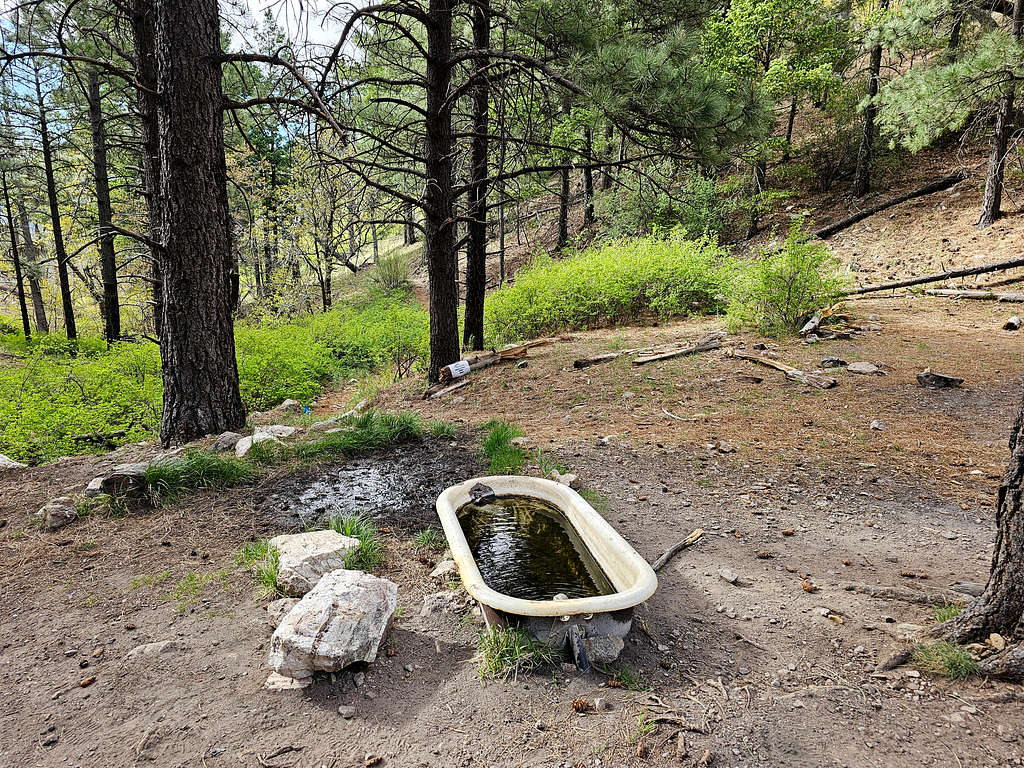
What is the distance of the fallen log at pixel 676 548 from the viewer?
2.69 m

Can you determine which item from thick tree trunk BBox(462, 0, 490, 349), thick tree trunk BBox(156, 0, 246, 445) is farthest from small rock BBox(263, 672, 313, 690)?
thick tree trunk BBox(462, 0, 490, 349)

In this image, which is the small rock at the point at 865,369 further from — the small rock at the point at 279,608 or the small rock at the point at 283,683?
the small rock at the point at 283,683

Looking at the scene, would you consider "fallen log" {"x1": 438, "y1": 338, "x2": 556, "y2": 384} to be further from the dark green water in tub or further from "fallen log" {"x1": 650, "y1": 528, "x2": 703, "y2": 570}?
"fallen log" {"x1": 650, "y1": 528, "x2": 703, "y2": 570}

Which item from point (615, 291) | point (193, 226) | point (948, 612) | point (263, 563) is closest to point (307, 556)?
point (263, 563)

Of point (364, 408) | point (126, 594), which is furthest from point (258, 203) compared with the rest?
point (126, 594)

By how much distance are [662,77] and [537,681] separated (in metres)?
4.17

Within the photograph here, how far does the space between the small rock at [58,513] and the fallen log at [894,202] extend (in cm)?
1475

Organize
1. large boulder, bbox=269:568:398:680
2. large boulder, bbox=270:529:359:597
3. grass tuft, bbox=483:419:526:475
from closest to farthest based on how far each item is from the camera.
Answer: large boulder, bbox=269:568:398:680, large boulder, bbox=270:529:359:597, grass tuft, bbox=483:419:526:475

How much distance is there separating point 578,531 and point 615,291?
7.27 meters

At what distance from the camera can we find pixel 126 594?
248cm

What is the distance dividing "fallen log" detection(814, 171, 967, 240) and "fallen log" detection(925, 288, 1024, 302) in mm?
4398

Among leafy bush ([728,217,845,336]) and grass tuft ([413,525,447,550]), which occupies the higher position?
leafy bush ([728,217,845,336])

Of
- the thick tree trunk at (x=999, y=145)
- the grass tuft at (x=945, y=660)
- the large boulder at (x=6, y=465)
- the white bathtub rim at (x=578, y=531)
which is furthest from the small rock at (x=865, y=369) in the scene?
the large boulder at (x=6, y=465)

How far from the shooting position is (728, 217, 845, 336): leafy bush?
672cm
